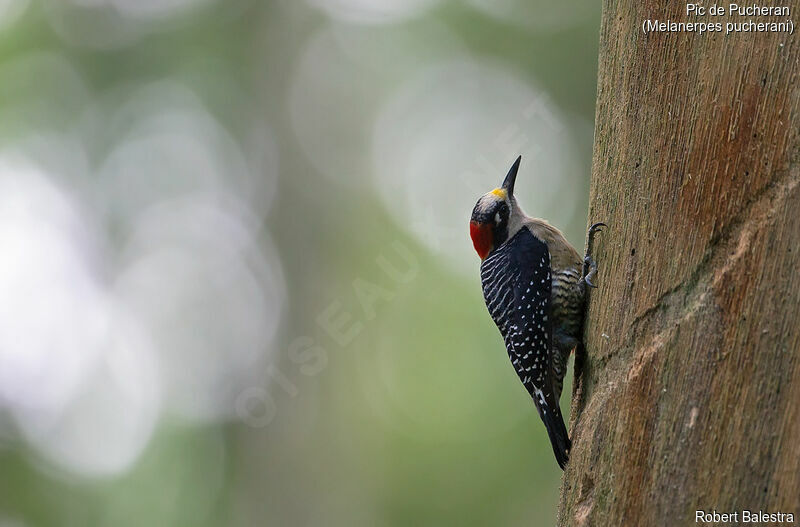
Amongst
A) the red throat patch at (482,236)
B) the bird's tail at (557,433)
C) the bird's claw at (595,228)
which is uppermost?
the bird's claw at (595,228)

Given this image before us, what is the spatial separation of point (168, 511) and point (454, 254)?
16.9 ft

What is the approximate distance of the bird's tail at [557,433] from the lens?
3254mm

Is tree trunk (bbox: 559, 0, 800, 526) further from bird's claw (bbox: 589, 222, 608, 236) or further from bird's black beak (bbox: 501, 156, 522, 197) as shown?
bird's black beak (bbox: 501, 156, 522, 197)

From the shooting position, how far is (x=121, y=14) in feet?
34.5

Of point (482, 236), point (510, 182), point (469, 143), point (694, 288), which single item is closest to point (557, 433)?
point (694, 288)

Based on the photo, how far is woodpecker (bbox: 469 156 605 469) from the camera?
3.54m

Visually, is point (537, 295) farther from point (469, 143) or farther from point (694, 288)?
point (469, 143)

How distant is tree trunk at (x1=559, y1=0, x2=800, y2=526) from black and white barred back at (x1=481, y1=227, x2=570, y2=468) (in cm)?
69

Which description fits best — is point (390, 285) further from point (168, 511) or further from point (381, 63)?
point (168, 511)

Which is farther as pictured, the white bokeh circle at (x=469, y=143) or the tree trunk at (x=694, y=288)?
the white bokeh circle at (x=469, y=143)

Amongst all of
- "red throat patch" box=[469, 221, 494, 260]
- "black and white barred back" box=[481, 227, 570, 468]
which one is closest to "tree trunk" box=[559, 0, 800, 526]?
"black and white barred back" box=[481, 227, 570, 468]

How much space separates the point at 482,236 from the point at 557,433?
1.43m

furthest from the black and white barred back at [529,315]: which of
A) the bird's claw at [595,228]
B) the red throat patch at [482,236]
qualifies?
the bird's claw at [595,228]

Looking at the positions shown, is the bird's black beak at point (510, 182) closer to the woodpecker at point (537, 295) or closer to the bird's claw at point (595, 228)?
the woodpecker at point (537, 295)
